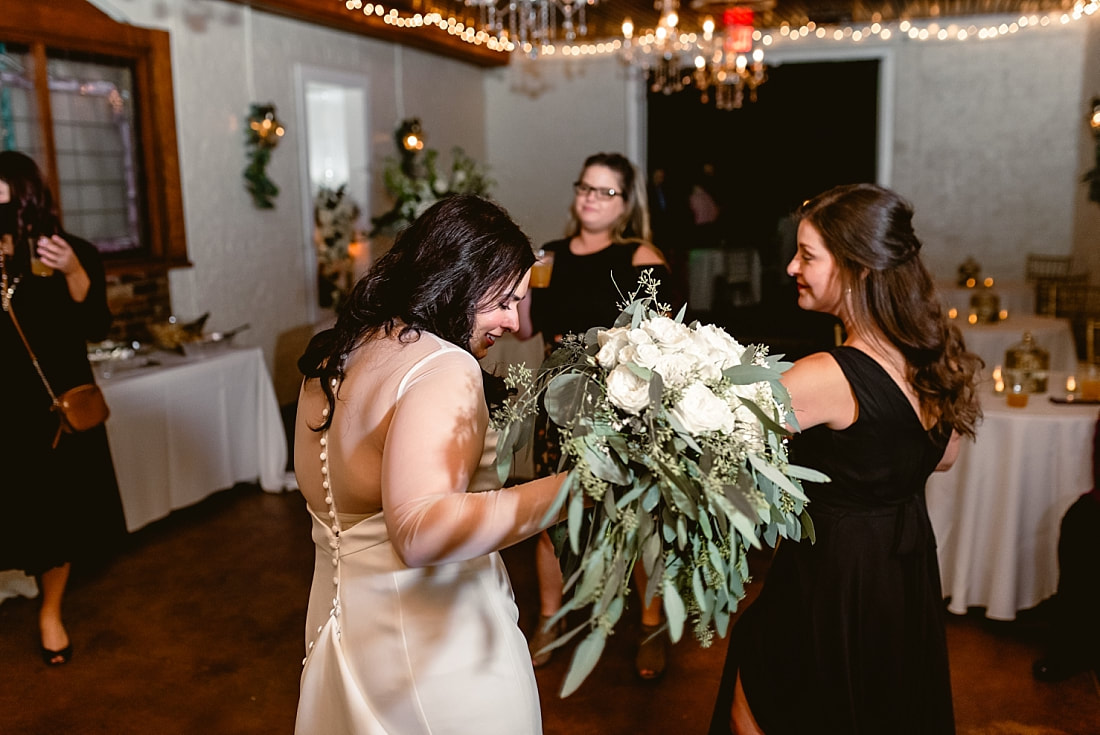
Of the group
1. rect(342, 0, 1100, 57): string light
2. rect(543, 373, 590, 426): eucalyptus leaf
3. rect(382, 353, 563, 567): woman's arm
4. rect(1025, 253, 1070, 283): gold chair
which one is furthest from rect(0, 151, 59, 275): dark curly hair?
rect(1025, 253, 1070, 283): gold chair

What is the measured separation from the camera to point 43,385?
324 cm

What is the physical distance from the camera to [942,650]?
197 cm

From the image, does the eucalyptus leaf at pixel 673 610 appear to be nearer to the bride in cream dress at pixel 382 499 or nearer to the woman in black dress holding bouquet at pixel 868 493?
the bride in cream dress at pixel 382 499

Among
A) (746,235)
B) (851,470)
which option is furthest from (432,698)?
(746,235)

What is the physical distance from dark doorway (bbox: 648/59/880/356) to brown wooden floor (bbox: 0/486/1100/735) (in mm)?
6846

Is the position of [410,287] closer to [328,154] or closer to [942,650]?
[942,650]

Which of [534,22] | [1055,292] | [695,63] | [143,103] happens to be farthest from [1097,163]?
[143,103]

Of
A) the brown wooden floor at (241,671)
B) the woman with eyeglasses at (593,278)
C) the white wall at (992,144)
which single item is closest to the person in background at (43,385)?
the brown wooden floor at (241,671)

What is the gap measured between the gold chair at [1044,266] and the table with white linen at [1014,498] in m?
5.94

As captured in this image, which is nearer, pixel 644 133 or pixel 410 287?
pixel 410 287

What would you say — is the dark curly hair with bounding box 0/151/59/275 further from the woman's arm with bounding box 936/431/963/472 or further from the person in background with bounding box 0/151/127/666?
the woman's arm with bounding box 936/431/963/472

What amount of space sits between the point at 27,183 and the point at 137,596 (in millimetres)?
1676

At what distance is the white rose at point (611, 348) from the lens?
1.33 m

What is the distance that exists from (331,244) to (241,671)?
495 centimetres
